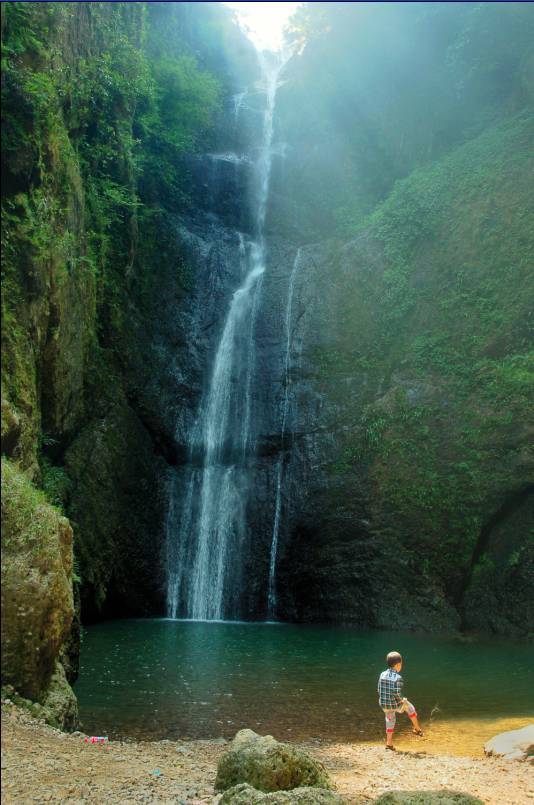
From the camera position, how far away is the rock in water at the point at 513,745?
21.3 feet

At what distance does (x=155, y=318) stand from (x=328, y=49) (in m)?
15.1

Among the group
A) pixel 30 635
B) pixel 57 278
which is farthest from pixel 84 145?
pixel 30 635

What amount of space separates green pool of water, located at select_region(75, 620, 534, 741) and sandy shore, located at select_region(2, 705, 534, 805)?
0.87 m

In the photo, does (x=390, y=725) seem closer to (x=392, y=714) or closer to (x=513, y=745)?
(x=392, y=714)

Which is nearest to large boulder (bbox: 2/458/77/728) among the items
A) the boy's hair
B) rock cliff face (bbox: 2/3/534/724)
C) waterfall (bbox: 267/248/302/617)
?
rock cliff face (bbox: 2/3/534/724)

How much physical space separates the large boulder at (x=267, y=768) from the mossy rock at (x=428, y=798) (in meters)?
0.67

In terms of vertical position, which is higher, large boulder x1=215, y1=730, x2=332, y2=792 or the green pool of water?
large boulder x1=215, y1=730, x2=332, y2=792

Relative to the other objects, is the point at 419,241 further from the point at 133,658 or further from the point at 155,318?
the point at 133,658

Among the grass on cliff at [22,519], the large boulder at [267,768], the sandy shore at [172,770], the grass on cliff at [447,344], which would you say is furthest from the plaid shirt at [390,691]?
the grass on cliff at [447,344]

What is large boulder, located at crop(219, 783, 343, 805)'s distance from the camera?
4.20m

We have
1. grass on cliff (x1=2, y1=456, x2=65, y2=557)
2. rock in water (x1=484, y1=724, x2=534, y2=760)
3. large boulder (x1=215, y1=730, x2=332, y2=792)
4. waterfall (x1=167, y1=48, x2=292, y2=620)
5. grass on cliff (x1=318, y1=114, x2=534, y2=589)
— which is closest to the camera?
large boulder (x1=215, y1=730, x2=332, y2=792)

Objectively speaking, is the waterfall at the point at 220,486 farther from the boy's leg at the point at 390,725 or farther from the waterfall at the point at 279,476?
the boy's leg at the point at 390,725

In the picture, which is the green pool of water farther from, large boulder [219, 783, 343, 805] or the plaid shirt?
large boulder [219, 783, 343, 805]

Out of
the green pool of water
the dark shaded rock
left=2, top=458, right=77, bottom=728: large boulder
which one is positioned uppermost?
the dark shaded rock
